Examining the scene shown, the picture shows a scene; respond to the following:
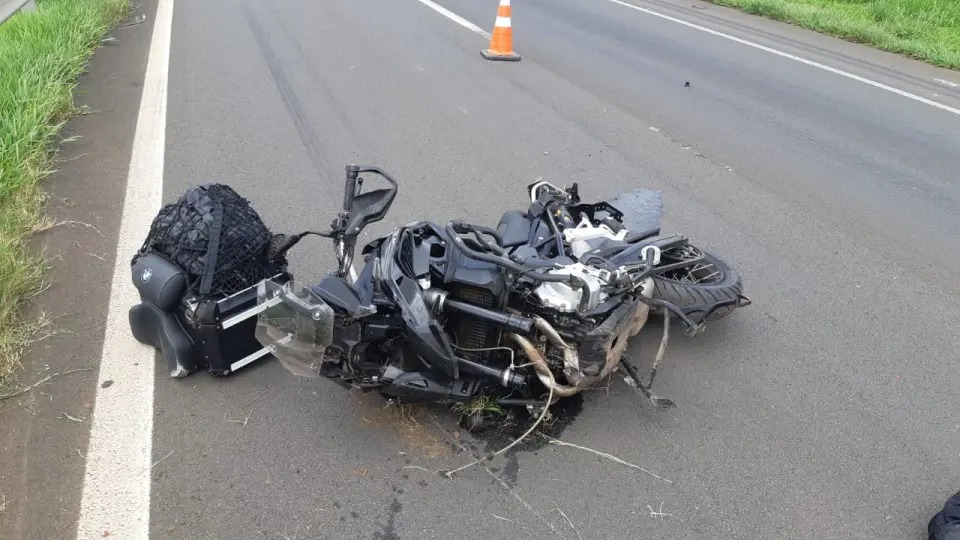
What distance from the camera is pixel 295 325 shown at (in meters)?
3.05

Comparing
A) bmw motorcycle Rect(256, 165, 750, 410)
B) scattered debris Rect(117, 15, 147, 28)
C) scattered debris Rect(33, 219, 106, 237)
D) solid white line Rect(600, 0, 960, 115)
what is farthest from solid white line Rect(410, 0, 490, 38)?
bmw motorcycle Rect(256, 165, 750, 410)

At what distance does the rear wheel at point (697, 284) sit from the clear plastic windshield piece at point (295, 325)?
1.81 m

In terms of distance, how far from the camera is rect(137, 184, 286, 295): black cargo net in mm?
3621

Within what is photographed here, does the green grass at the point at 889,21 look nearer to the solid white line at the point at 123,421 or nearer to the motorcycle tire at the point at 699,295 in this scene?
the motorcycle tire at the point at 699,295

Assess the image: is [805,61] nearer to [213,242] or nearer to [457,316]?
[457,316]

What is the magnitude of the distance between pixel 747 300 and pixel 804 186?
2.62m

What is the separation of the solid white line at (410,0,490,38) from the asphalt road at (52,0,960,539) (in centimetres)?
49

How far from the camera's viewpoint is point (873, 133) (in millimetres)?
7766

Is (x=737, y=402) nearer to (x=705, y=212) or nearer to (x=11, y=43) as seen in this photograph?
(x=705, y=212)

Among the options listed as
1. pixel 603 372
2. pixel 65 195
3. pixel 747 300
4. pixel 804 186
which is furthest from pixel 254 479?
pixel 804 186

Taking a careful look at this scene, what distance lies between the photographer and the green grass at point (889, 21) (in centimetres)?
1113

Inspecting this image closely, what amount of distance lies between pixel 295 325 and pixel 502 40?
7680 mm

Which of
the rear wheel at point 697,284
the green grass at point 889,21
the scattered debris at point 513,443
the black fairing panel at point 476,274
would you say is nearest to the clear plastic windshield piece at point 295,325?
the black fairing panel at point 476,274

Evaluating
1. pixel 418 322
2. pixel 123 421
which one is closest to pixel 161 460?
pixel 123 421
